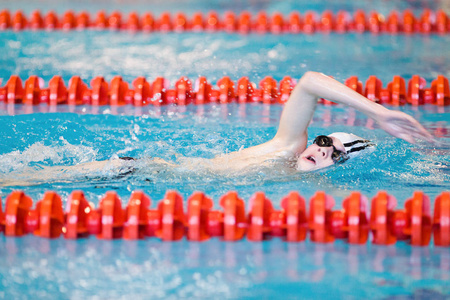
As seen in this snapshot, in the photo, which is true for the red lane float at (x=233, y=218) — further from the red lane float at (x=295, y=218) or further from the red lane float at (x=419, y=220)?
the red lane float at (x=419, y=220)

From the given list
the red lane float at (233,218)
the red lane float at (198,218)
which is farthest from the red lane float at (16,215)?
the red lane float at (233,218)

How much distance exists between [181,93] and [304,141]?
1949mm

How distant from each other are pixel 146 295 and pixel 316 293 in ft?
2.08

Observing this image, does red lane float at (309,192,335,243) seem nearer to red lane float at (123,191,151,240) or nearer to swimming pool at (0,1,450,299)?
swimming pool at (0,1,450,299)

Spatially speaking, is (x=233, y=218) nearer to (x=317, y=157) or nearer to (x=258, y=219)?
(x=258, y=219)

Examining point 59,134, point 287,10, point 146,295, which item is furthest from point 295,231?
point 287,10

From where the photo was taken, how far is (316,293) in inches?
90.3

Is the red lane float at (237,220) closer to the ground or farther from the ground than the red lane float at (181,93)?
closer to the ground

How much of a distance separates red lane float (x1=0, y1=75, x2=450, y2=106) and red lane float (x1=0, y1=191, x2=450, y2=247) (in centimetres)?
223

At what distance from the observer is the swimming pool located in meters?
2.38

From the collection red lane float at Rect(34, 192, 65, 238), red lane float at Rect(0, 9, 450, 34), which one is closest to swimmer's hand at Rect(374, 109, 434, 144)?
red lane float at Rect(34, 192, 65, 238)

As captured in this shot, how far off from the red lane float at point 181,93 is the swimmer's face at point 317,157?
1858mm

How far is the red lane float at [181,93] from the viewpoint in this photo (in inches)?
196

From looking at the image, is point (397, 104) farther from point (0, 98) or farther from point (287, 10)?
point (287, 10)
